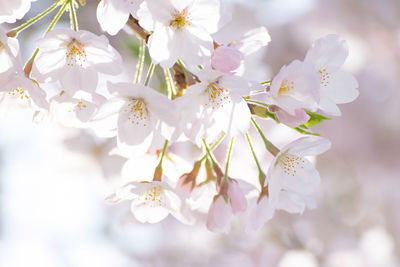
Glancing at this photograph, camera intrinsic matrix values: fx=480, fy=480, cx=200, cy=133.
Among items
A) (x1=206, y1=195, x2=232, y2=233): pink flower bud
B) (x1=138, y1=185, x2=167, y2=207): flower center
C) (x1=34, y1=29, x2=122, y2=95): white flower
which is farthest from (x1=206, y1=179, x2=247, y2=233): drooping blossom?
(x1=34, y1=29, x2=122, y2=95): white flower

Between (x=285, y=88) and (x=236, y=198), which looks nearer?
(x=285, y=88)

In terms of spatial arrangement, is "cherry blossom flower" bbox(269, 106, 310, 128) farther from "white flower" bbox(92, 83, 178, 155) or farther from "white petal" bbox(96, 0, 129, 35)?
"white petal" bbox(96, 0, 129, 35)

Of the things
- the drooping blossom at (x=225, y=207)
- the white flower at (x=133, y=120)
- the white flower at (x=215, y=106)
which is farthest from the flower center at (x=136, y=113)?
the drooping blossom at (x=225, y=207)

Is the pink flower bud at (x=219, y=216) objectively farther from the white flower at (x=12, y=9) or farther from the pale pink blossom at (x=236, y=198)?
the white flower at (x=12, y=9)

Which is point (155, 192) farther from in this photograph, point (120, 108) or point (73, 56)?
point (73, 56)

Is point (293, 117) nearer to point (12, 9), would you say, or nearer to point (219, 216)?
point (219, 216)

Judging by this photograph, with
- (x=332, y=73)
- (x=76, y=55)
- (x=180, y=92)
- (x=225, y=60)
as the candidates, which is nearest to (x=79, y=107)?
(x=76, y=55)
